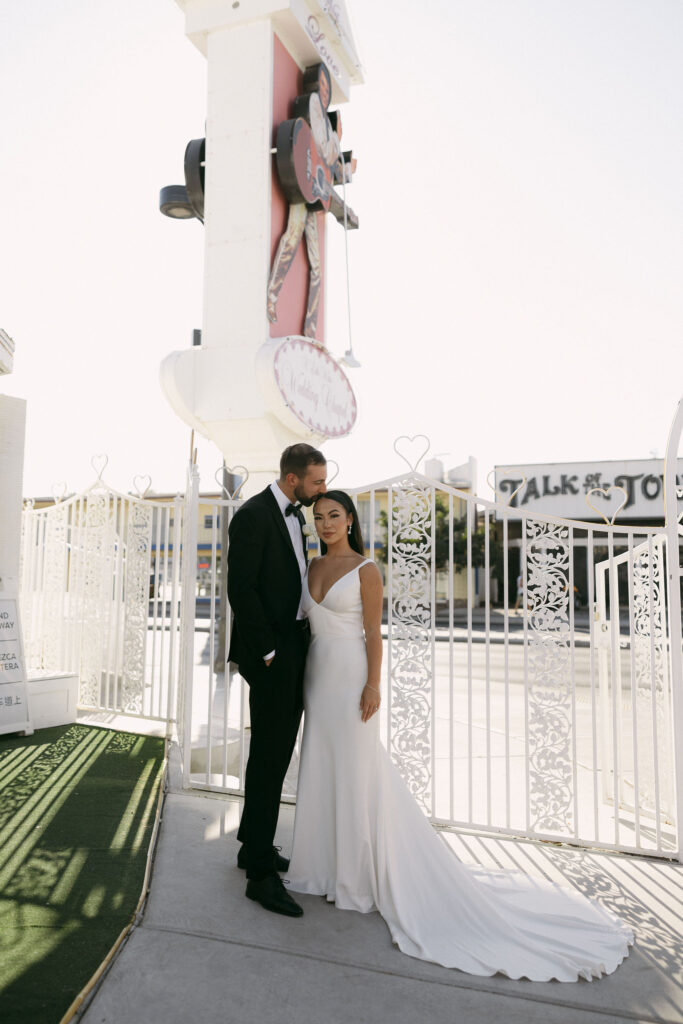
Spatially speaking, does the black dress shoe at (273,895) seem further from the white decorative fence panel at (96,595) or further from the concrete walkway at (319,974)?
the white decorative fence panel at (96,595)

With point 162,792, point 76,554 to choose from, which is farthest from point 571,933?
point 76,554

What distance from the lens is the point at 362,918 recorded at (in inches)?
120

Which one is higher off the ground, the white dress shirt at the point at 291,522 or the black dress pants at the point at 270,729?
the white dress shirt at the point at 291,522

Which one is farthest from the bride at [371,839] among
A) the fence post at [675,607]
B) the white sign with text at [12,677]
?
the white sign with text at [12,677]

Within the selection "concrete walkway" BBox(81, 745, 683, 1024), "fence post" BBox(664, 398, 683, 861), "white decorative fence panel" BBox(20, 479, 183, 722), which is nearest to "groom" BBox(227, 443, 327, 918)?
"concrete walkway" BBox(81, 745, 683, 1024)

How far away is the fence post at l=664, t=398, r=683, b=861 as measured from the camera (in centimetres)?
390

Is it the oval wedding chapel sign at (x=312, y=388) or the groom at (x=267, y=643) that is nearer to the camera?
the groom at (x=267, y=643)

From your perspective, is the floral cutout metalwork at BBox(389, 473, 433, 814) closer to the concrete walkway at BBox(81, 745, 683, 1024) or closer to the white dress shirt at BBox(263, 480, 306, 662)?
the white dress shirt at BBox(263, 480, 306, 662)

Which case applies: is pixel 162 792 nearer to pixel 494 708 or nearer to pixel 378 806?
pixel 378 806

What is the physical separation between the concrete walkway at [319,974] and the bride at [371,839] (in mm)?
124

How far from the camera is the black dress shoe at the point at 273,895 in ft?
10.0

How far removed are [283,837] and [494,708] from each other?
5595 millimetres

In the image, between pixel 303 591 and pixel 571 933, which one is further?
pixel 303 591

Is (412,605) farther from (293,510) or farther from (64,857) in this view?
(64,857)
